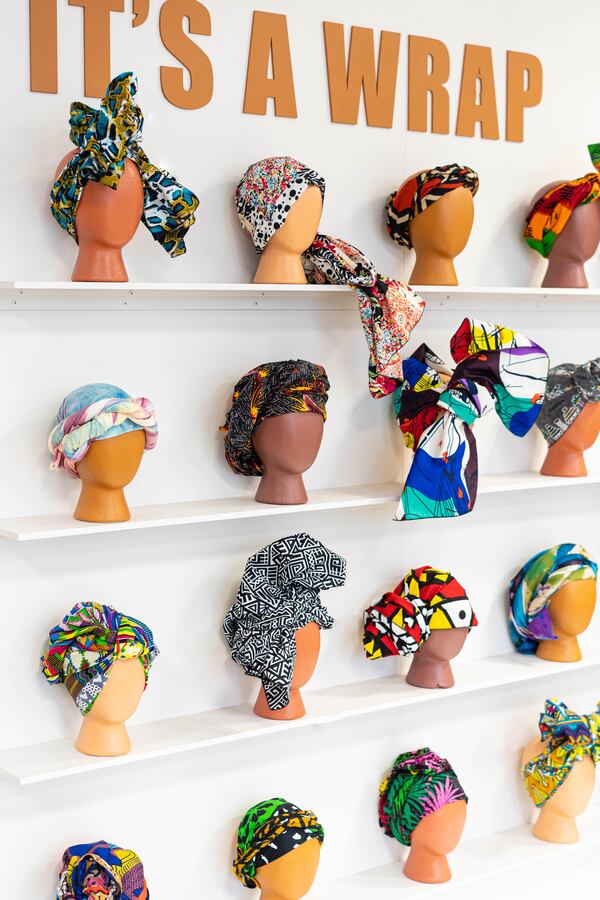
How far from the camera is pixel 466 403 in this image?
6.52 ft

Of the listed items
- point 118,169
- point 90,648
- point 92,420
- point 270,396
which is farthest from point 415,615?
point 118,169

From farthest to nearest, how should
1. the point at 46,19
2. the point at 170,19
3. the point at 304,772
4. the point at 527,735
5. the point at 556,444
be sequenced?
the point at 527,735 < the point at 556,444 < the point at 304,772 < the point at 170,19 < the point at 46,19

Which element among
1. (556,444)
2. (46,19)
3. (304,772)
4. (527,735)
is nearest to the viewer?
(46,19)

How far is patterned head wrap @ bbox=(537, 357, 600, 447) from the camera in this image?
221 cm

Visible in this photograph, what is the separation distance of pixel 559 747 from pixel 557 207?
1.17 metres

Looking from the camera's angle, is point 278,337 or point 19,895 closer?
point 19,895

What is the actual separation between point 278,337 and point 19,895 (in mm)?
1136

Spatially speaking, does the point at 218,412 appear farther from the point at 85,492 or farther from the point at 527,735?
the point at 527,735

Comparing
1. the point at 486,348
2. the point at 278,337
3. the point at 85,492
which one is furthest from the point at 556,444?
the point at 85,492

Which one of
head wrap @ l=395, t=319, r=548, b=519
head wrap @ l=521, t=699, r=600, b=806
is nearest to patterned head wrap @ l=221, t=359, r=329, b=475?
head wrap @ l=395, t=319, r=548, b=519

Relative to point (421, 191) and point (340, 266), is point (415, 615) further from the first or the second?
point (421, 191)

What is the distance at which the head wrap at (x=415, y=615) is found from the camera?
2.08 m

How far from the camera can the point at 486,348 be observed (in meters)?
2.00

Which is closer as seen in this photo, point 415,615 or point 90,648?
point 90,648
